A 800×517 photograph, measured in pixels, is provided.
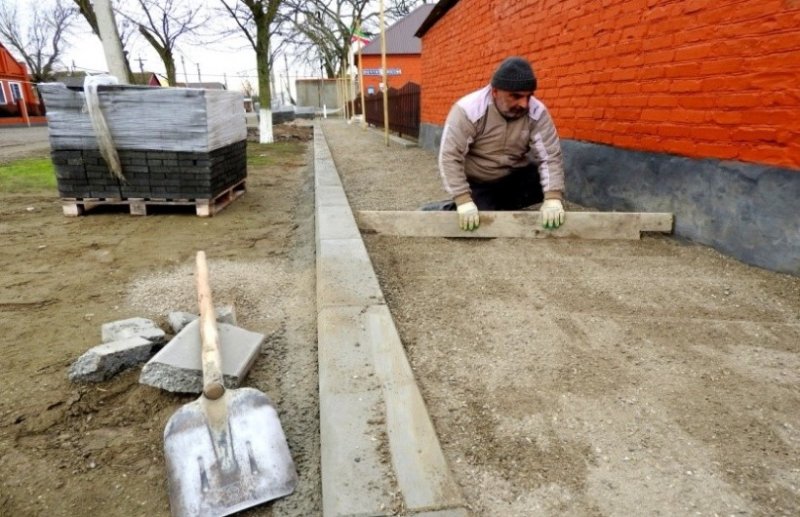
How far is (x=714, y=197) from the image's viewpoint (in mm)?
3127

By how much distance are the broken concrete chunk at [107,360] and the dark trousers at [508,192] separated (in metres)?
2.60

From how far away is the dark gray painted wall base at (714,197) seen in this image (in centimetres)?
270

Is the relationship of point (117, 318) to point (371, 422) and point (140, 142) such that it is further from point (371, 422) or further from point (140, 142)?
point (140, 142)

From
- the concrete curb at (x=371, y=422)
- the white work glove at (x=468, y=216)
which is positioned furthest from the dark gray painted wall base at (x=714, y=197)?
the concrete curb at (x=371, y=422)

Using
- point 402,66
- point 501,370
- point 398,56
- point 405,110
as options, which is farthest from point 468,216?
point 402,66

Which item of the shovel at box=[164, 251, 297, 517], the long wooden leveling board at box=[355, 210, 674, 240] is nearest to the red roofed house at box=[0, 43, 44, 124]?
the long wooden leveling board at box=[355, 210, 674, 240]

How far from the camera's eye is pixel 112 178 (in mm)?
4449

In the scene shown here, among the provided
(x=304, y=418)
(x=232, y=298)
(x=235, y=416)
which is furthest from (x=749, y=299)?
(x=232, y=298)

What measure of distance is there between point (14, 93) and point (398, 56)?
23348 mm

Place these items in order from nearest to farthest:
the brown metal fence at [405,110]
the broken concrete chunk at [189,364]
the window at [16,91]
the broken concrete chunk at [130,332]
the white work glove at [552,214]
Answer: the broken concrete chunk at [189,364] < the broken concrete chunk at [130,332] < the white work glove at [552,214] < the brown metal fence at [405,110] < the window at [16,91]

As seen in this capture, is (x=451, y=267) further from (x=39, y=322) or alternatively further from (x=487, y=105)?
(x=39, y=322)

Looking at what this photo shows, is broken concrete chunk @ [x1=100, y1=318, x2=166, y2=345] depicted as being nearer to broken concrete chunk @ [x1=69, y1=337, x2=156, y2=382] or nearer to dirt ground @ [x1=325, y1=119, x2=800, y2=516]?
broken concrete chunk @ [x1=69, y1=337, x2=156, y2=382]

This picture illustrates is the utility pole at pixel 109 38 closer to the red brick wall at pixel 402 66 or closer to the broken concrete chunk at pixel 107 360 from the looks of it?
the broken concrete chunk at pixel 107 360

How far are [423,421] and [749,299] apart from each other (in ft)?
6.61
